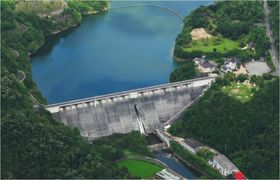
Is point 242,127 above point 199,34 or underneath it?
underneath

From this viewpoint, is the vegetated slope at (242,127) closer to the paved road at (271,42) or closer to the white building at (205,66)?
the white building at (205,66)

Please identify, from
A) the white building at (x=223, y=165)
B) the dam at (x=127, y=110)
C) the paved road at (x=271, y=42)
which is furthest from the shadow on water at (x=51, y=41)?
the white building at (x=223, y=165)

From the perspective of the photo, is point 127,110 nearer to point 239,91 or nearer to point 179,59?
point 239,91

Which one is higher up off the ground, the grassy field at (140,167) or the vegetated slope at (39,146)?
the vegetated slope at (39,146)

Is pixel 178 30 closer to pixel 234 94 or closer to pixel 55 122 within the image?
pixel 234 94

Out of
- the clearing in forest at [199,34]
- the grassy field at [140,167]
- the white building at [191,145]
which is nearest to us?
the grassy field at [140,167]

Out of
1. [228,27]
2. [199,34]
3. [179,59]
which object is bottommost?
[179,59]

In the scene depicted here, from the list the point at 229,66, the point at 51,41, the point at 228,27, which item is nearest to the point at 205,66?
the point at 229,66
